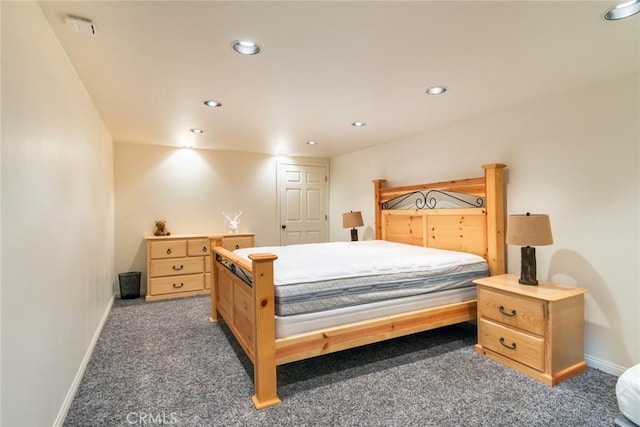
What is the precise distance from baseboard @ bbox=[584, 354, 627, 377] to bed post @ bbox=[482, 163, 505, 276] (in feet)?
2.89

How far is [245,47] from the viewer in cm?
191

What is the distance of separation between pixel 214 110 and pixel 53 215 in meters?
1.73

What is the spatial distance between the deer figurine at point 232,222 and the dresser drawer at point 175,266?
0.73 m

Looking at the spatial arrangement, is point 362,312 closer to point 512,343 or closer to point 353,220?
point 512,343

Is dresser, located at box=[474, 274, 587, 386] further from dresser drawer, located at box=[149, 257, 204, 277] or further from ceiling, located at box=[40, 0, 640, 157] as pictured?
dresser drawer, located at box=[149, 257, 204, 277]

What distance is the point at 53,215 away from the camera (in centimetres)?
176

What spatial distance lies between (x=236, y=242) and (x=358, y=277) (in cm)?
298

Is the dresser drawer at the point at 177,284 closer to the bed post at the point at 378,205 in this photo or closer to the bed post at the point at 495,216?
the bed post at the point at 378,205

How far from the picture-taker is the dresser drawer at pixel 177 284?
441 centimetres

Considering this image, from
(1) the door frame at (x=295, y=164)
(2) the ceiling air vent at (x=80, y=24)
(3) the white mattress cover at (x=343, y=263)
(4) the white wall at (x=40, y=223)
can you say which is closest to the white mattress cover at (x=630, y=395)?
(3) the white mattress cover at (x=343, y=263)

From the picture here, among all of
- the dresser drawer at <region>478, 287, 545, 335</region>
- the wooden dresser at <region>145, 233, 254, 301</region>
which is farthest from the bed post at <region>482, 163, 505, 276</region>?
the wooden dresser at <region>145, 233, 254, 301</region>

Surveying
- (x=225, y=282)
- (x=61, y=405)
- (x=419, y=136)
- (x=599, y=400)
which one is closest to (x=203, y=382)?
(x=61, y=405)

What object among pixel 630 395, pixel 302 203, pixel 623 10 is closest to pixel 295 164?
pixel 302 203

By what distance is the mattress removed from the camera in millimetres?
2152
